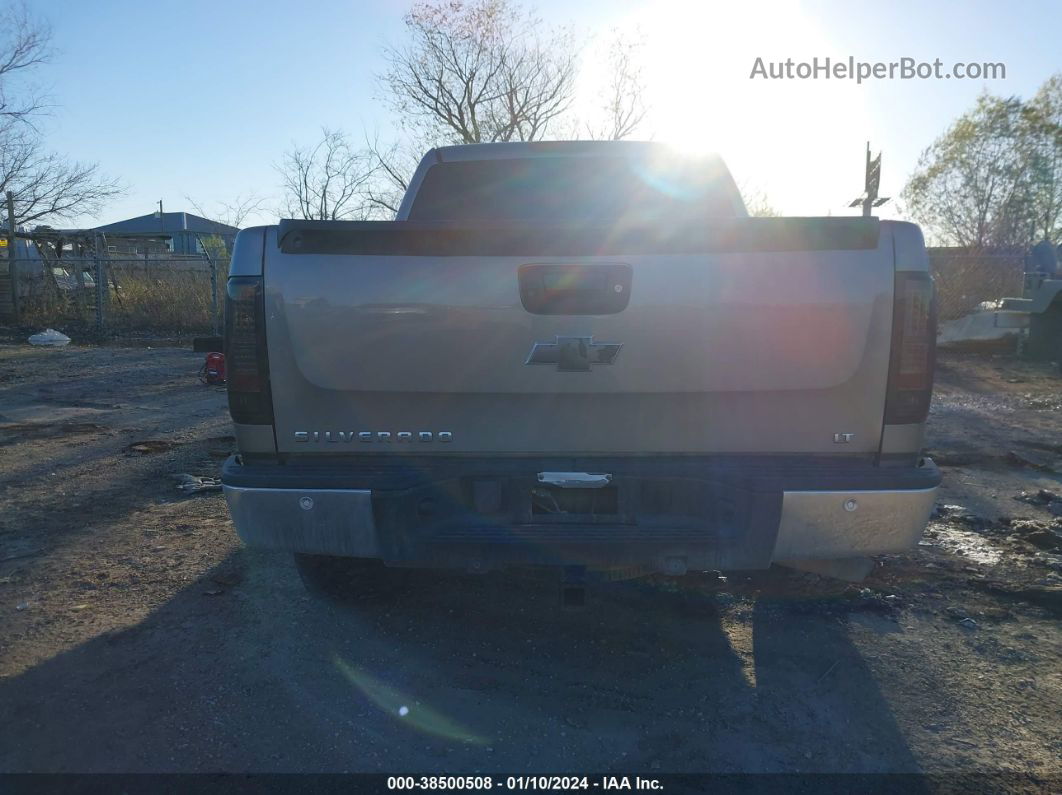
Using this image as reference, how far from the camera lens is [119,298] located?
19.5 meters

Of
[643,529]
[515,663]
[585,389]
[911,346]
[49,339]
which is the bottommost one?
[515,663]

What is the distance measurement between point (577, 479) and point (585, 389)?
318mm

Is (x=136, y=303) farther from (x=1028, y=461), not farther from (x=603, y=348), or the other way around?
(x=603, y=348)

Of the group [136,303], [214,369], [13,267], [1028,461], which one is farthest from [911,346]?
[13,267]

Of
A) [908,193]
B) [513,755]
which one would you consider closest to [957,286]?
[908,193]

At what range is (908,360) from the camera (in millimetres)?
2664

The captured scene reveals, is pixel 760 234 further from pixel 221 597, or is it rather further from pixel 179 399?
pixel 179 399

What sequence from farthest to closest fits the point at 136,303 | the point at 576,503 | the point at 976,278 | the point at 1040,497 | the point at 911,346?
the point at 136,303 → the point at 976,278 → the point at 1040,497 → the point at 576,503 → the point at 911,346

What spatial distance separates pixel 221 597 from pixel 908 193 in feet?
106

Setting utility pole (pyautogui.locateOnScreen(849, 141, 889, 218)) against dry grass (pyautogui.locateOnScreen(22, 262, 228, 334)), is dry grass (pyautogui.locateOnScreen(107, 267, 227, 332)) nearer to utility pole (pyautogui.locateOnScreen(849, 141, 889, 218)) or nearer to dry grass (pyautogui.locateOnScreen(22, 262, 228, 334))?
dry grass (pyautogui.locateOnScreen(22, 262, 228, 334))

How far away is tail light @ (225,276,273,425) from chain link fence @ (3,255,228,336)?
1676cm

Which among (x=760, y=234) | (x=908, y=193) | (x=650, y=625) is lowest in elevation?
(x=650, y=625)

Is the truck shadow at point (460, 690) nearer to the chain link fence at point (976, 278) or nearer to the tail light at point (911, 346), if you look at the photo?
the tail light at point (911, 346)

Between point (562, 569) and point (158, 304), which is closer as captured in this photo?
point (562, 569)
